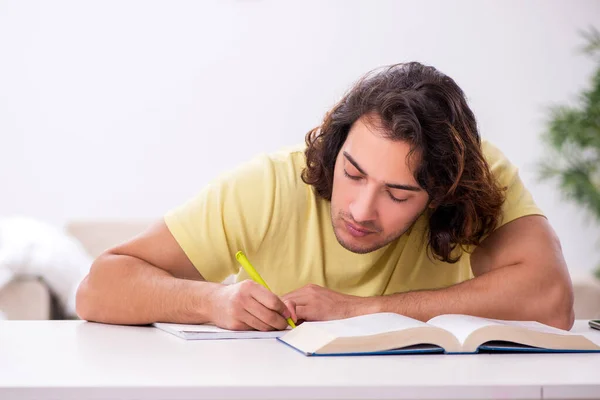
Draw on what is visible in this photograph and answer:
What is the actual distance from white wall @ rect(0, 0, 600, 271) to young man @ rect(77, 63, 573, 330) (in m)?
1.98

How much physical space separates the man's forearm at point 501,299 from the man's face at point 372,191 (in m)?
0.14

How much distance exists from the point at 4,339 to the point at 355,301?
0.61 m

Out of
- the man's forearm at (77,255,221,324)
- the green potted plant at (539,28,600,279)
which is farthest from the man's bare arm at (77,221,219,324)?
the green potted plant at (539,28,600,279)

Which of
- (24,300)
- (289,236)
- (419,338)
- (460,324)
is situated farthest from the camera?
(24,300)

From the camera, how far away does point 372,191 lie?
58.1 inches

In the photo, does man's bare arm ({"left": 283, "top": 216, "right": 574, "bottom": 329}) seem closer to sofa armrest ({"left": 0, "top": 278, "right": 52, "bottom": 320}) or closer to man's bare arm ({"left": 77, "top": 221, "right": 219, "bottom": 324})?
man's bare arm ({"left": 77, "top": 221, "right": 219, "bottom": 324})

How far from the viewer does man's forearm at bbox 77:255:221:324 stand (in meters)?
1.39

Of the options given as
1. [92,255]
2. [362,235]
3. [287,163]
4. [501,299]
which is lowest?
[92,255]

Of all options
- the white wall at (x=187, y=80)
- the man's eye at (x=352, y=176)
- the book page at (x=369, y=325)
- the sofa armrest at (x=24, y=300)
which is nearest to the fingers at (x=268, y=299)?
the book page at (x=369, y=325)

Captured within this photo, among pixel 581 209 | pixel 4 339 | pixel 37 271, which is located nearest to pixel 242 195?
pixel 4 339

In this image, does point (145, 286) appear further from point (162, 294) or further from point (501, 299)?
point (501, 299)

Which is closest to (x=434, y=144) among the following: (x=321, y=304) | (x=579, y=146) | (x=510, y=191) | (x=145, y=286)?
(x=510, y=191)

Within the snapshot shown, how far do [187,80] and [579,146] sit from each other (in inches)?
72.5

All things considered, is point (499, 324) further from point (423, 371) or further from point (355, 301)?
point (355, 301)
